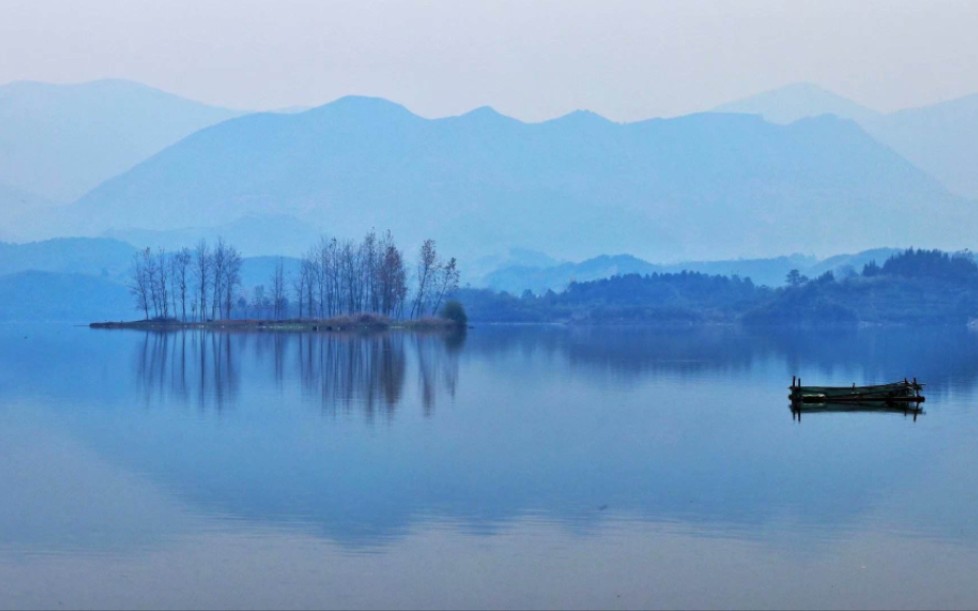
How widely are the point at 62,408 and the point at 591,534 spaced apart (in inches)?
871

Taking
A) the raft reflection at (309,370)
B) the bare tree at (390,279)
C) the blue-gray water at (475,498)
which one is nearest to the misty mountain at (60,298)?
the bare tree at (390,279)

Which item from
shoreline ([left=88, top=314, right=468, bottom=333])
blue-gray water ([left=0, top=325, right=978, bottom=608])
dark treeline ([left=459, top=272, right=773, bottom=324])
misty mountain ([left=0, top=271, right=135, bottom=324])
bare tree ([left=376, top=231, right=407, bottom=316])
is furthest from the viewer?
misty mountain ([left=0, top=271, right=135, bottom=324])

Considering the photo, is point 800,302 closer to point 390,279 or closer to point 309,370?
point 390,279

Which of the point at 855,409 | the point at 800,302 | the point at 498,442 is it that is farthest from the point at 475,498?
the point at 800,302

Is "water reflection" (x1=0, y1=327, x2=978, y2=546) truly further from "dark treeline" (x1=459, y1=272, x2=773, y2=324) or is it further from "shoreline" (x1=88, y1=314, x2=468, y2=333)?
"dark treeline" (x1=459, y1=272, x2=773, y2=324)

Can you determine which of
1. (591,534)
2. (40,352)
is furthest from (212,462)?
(40,352)

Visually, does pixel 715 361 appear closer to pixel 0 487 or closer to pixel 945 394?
pixel 945 394

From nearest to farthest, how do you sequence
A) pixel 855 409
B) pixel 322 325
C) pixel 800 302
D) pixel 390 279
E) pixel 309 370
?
pixel 855 409, pixel 309 370, pixel 322 325, pixel 390 279, pixel 800 302

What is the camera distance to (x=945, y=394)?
1645 inches

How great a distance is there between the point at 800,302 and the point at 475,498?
150171mm

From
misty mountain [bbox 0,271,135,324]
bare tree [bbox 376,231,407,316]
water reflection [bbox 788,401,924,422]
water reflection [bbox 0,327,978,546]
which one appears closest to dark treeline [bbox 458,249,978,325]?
bare tree [bbox 376,231,407,316]

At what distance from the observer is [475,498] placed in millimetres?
20734

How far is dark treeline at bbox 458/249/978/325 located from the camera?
162750 millimetres

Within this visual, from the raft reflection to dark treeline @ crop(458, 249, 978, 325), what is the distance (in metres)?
87.9
